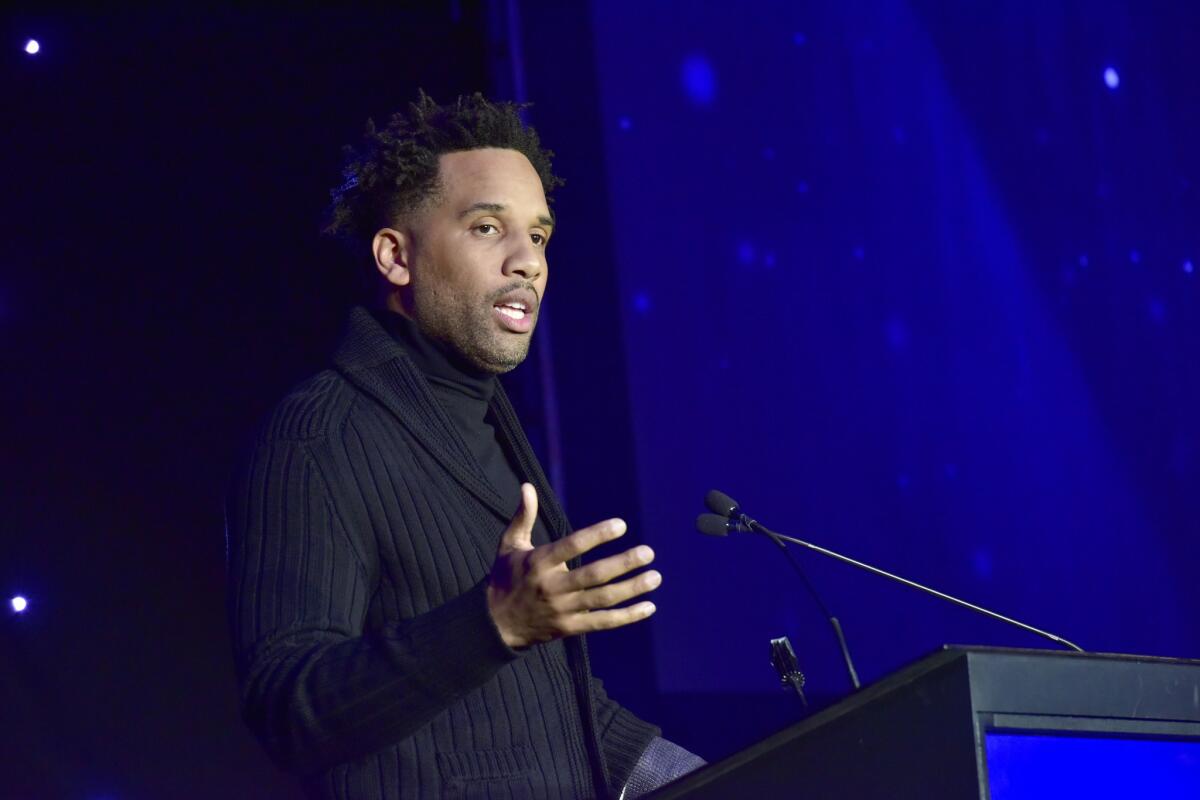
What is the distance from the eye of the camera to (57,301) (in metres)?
2.58

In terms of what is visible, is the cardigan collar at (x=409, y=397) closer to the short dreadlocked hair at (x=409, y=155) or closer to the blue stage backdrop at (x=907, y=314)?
the short dreadlocked hair at (x=409, y=155)

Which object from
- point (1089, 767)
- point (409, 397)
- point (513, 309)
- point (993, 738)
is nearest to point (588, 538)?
point (993, 738)

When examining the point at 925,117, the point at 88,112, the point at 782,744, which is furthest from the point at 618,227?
the point at 782,744

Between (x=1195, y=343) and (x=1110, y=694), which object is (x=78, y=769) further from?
(x=1195, y=343)

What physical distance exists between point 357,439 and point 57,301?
52.0 inches

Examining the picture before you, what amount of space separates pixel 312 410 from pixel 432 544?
0.73 feet

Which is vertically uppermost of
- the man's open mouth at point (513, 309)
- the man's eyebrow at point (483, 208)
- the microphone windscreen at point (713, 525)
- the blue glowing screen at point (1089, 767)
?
the man's eyebrow at point (483, 208)

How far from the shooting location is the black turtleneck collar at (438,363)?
5.81 ft

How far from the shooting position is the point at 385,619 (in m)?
1.51

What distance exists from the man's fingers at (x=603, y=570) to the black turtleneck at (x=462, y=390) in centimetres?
71

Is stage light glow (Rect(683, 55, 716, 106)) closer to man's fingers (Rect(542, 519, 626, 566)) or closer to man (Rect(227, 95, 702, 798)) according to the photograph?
man (Rect(227, 95, 702, 798))

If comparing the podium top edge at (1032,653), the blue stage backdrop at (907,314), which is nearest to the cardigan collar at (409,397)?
the podium top edge at (1032,653)

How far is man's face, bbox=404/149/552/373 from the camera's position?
5.84 ft

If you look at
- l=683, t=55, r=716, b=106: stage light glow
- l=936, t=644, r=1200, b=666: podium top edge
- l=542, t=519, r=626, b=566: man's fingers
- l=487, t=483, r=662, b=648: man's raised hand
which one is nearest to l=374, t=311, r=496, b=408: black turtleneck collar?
l=487, t=483, r=662, b=648: man's raised hand
